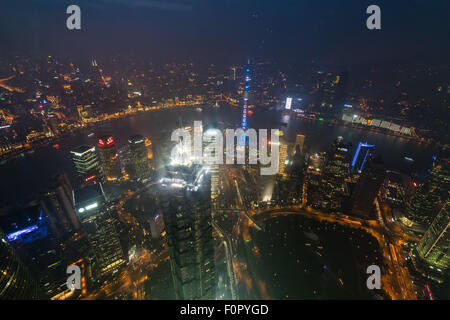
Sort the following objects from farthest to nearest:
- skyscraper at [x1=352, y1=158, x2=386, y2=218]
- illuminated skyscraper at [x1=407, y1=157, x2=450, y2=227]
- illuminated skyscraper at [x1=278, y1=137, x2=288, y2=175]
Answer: illuminated skyscraper at [x1=278, y1=137, x2=288, y2=175], skyscraper at [x1=352, y1=158, x2=386, y2=218], illuminated skyscraper at [x1=407, y1=157, x2=450, y2=227]

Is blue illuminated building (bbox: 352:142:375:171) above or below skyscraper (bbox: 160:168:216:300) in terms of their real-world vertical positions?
below

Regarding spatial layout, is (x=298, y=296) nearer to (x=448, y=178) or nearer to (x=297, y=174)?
(x=297, y=174)

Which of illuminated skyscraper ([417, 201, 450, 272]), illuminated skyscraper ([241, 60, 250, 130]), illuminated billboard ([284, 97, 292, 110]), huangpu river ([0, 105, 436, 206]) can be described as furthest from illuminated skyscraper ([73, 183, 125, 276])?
illuminated billboard ([284, 97, 292, 110])

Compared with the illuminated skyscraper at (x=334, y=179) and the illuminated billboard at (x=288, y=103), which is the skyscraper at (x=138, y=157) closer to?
the illuminated skyscraper at (x=334, y=179)

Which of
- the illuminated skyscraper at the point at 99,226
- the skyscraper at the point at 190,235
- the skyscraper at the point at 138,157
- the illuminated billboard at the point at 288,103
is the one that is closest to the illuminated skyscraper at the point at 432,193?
the skyscraper at the point at 190,235

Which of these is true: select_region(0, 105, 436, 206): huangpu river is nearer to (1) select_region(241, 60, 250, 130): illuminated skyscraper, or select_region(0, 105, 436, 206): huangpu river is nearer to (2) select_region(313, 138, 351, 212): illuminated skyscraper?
(1) select_region(241, 60, 250, 130): illuminated skyscraper

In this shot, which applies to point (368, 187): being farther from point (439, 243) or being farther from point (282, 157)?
point (282, 157)
